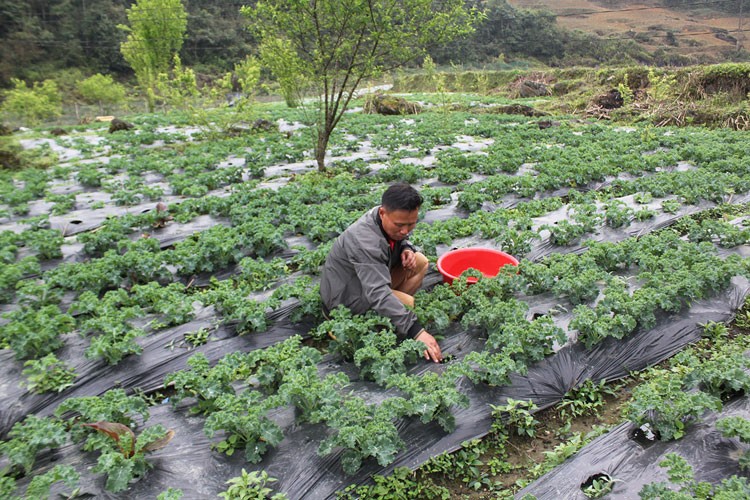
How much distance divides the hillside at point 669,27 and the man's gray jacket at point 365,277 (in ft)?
189

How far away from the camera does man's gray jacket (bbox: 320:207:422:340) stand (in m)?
3.55

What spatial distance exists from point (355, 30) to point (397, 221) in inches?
249

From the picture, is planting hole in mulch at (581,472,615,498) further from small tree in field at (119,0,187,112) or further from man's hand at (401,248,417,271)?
small tree in field at (119,0,187,112)

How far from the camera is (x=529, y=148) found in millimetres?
10547

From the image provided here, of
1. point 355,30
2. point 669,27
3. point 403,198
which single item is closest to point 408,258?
point 403,198

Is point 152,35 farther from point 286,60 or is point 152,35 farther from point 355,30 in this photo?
point 355,30

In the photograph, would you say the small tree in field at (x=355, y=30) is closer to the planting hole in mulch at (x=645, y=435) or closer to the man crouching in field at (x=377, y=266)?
the man crouching in field at (x=377, y=266)

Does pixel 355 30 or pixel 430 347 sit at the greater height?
pixel 355 30

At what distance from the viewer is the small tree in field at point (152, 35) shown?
24328 millimetres

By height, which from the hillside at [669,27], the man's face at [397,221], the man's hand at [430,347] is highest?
the hillside at [669,27]

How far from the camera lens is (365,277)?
3566 mm

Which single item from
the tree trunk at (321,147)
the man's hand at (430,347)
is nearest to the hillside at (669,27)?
the tree trunk at (321,147)

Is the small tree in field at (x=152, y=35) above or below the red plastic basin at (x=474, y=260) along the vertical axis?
above

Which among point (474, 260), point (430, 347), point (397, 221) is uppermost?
point (397, 221)
